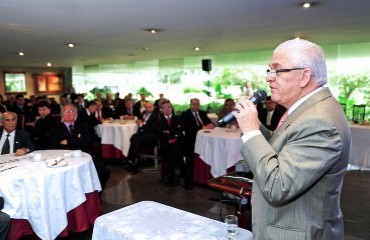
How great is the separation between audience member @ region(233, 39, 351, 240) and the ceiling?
2.72 meters

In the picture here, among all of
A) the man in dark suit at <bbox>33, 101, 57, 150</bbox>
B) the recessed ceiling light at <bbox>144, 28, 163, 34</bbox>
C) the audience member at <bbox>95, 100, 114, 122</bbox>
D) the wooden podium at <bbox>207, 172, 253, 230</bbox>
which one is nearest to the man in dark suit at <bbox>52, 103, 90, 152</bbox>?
the man in dark suit at <bbox>33, 101, 57, 150</bbox>

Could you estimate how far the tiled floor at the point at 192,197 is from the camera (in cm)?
340

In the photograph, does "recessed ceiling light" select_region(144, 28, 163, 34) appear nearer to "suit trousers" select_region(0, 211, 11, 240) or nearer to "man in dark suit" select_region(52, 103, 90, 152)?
"man in dark suit" select_region(52, 103, 90, 152)

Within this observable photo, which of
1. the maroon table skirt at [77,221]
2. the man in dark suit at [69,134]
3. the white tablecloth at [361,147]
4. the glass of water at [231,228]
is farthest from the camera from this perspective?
the white tablecloth at [361,147]

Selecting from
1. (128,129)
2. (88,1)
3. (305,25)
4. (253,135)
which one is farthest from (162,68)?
(253,135)

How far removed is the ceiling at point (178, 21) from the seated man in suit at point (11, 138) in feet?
4.46

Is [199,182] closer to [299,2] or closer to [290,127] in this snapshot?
[299,2]

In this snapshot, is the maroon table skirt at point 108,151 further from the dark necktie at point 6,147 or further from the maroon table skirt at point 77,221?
the maroon table skirt at point 77,221

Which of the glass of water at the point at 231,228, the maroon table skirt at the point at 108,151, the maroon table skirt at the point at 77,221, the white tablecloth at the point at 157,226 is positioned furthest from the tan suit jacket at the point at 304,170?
the maroon table skirt at the point at 108,151

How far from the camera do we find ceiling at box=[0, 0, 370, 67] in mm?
3621

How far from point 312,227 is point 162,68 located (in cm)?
1128

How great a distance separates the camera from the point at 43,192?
272 centimetres

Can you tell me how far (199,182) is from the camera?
499 cm

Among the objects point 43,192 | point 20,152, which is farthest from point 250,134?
point 20,152
